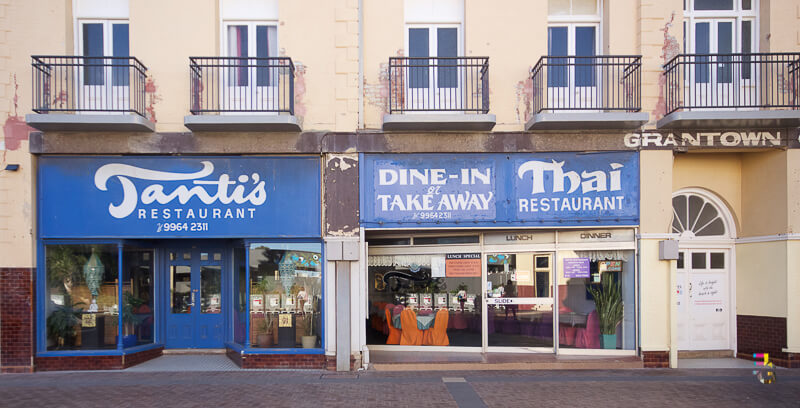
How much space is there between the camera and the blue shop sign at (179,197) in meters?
9.73

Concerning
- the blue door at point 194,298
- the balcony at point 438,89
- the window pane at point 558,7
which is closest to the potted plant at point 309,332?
the blue door at point 194,298

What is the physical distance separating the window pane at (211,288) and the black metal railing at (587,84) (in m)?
7.29

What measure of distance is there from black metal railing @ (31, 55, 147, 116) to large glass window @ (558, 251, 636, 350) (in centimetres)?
862

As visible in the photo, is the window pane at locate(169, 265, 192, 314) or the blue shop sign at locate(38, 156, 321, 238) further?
the window pane at locate(169, 265, 192, 314)

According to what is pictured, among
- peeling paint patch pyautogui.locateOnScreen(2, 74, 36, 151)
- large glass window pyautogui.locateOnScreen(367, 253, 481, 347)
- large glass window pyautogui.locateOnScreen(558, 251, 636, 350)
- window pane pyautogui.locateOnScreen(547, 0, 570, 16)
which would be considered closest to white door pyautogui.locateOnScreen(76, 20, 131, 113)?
peeling paint patch pyautogui.locateOnScreen(2, 74, 36, 151)

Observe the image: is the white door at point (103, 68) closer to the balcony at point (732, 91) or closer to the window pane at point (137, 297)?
the window pane at point (137, 297)

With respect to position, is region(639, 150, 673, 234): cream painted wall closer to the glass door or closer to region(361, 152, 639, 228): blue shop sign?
region(361, 152, 639, 228): blue shop sign

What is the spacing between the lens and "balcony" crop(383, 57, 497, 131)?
972cm

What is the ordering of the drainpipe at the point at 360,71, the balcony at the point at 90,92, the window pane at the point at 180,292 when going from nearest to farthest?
the balcony at the point at 90,92
the drainpipe at the point at 360,71
the window pane at the point at 180,292

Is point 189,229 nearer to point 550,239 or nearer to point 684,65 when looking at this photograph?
point 550,239

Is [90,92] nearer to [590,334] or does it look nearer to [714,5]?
[590,334]

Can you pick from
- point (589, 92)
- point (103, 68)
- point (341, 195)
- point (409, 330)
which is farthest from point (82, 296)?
point (589, 92)

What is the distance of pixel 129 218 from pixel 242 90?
10.3 feet

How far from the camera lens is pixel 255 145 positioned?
32.2ft
